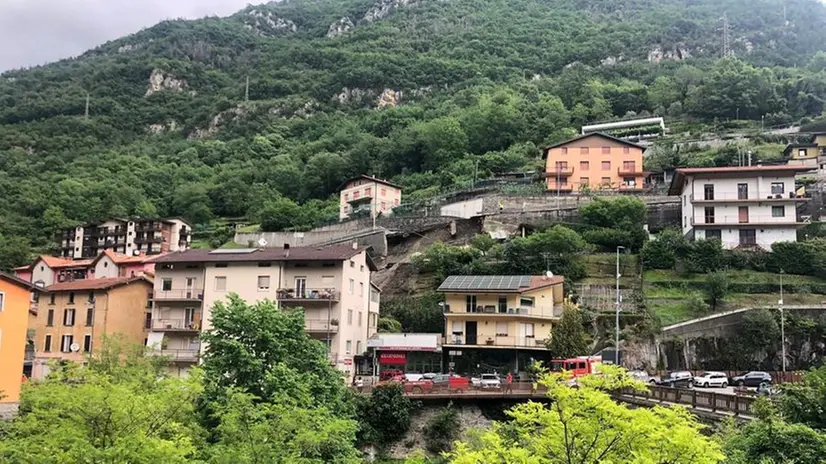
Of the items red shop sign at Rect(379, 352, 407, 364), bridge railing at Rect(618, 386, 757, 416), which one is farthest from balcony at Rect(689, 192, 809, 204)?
bridge railing at Rect(618, 386, 757, 416)

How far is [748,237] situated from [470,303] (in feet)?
96.4

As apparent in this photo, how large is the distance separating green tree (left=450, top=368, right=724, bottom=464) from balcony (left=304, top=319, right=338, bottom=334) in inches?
1353

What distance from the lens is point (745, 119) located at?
11538 cm

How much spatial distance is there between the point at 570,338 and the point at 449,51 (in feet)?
519

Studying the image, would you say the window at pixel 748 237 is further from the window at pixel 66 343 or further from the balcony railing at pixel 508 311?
the window at pixel 66 343

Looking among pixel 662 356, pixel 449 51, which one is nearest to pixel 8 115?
pixel 449 51

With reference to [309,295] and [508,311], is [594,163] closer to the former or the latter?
[508,311]

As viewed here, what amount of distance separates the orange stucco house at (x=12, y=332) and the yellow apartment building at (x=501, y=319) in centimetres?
2922

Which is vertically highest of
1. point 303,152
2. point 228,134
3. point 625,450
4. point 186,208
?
point 228,134

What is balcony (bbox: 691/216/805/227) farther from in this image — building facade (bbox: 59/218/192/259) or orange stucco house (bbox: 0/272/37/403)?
building facade (bbox: 59/218/192/259)

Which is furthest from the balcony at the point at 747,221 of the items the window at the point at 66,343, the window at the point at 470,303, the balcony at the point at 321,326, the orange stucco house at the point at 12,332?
the window at the point at 66,343

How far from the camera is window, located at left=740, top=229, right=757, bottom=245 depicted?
6488cm

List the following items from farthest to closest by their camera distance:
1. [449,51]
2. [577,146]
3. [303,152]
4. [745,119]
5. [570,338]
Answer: [449,51] < [303,152] < [745,119] < [577,146] < [570,338]

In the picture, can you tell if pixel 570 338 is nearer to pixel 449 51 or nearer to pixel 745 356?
pixel 745 356
